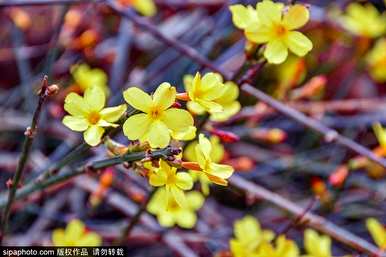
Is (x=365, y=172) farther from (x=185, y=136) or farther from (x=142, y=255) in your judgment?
(x=185, y=136)

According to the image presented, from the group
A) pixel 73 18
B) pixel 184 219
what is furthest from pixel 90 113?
pixel 73 18

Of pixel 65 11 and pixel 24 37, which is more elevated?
A: pixel 24 37

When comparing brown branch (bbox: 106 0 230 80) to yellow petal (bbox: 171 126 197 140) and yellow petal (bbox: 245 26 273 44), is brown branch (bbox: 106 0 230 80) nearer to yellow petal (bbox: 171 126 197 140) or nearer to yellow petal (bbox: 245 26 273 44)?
yellow petal (bbox: 245 26 273 44)

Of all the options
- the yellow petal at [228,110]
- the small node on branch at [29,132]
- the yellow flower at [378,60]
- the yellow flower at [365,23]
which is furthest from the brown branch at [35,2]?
the yellow flower at [378,60]

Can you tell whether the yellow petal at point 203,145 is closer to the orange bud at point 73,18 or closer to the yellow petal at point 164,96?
the yellow petal at point 164,96

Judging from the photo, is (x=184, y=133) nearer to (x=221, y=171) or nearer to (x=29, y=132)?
(x=221, y=171)

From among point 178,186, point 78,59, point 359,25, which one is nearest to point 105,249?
point 178,186
